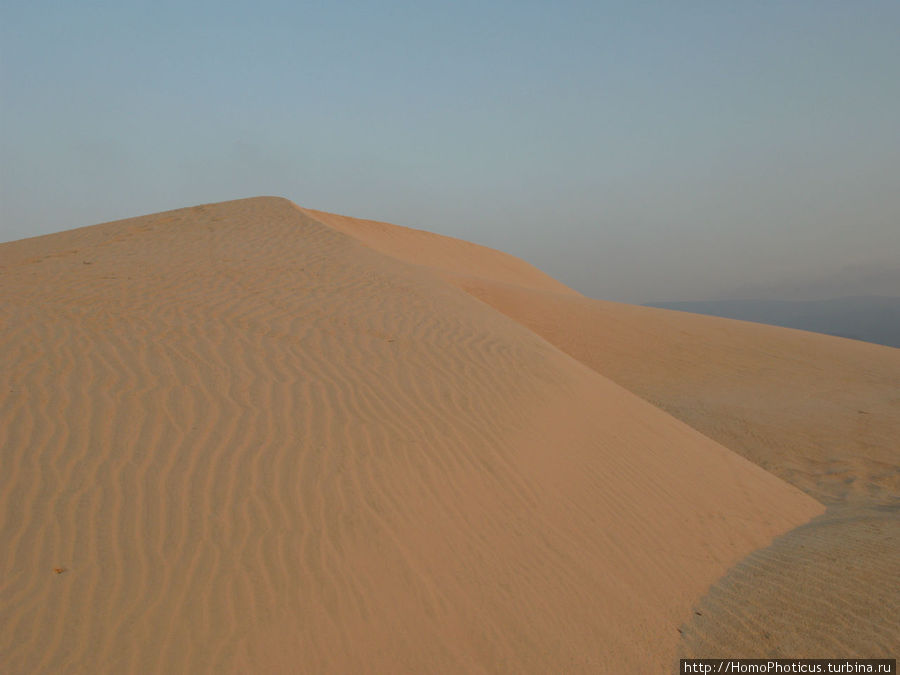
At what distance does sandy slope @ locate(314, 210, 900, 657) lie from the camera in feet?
12.2

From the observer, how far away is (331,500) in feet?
13.1

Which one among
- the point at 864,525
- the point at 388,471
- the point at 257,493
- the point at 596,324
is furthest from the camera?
the point at 596,324

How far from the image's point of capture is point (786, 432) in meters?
9.51

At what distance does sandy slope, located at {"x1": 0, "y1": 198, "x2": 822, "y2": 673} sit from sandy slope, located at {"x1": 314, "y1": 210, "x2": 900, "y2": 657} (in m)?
0.40

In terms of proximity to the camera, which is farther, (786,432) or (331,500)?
(786,432)

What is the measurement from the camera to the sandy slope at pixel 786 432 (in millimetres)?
3723

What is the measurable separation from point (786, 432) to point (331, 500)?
335 inches

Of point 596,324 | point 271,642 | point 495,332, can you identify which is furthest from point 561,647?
point 596,324

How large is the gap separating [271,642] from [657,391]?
1040 centimetres

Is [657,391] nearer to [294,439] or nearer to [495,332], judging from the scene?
[495,332]

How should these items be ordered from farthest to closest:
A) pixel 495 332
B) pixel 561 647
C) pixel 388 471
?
pixel 495 332 < pixel 388 471 < pixel 561 647

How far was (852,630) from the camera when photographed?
3.59 metres

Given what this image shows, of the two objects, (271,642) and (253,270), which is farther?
(253,270)

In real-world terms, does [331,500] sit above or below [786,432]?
below
